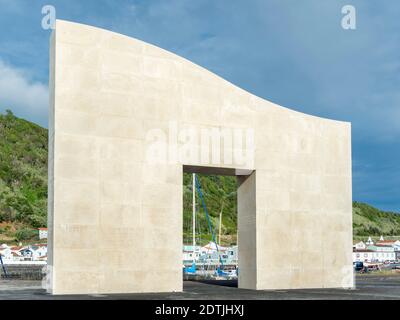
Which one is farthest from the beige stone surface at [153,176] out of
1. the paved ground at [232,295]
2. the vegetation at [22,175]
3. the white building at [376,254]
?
the white building at [376,254]

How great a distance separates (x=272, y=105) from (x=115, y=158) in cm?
714

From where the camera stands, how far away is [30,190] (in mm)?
114938

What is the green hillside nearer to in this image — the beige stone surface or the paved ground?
the beige stone surface

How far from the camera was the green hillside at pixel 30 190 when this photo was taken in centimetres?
10369

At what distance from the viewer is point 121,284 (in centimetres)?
2039

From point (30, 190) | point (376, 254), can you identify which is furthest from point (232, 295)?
point (376, 254)

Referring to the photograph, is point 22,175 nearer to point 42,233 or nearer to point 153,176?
point 42,233

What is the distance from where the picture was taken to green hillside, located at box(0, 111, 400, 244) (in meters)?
104

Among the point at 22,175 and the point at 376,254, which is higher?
the point at 22,175

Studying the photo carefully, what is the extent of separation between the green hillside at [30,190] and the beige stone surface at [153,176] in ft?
249

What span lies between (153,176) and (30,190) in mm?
98591

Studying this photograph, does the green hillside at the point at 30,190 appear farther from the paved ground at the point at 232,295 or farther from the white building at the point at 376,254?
the paved ground at the point at 232,295

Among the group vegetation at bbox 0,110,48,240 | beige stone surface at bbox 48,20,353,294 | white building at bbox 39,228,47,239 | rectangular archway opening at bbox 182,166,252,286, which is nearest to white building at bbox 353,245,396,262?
rectangular archway opening at bbox 182,166,252,286
